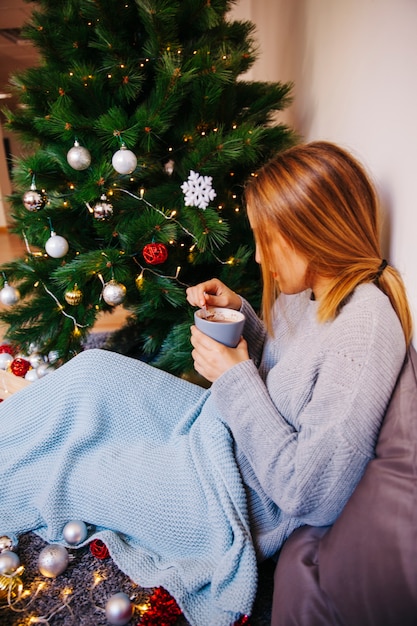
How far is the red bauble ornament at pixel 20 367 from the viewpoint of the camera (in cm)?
147

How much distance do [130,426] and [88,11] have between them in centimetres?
102

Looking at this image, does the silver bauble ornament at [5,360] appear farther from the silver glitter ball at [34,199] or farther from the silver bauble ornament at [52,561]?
the silver bauble ornament at [52,561]

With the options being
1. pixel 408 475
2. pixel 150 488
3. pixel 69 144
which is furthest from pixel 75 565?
pixel 69 144

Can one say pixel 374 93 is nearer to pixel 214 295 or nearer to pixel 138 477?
pixel 214 295

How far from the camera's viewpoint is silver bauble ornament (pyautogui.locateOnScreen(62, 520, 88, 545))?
Result: 0.92 m

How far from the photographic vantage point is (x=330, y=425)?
66cm

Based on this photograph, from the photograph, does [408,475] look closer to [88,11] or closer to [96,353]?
[96,353]

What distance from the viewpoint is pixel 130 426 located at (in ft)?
3.18

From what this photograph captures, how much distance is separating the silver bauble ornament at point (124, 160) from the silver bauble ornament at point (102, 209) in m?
0.11

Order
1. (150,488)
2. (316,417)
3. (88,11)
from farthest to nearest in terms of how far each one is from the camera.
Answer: (88,11) → (150,488) → (316,417)

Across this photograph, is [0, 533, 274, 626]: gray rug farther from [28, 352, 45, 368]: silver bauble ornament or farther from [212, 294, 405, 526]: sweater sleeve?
[28, 352, 45, 368]: silver bauble ornament

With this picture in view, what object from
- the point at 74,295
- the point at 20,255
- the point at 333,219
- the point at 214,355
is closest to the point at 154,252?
the point at 74,295

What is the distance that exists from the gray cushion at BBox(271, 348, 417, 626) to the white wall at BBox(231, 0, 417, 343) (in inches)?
8.5

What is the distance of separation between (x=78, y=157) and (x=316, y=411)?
845 mm
